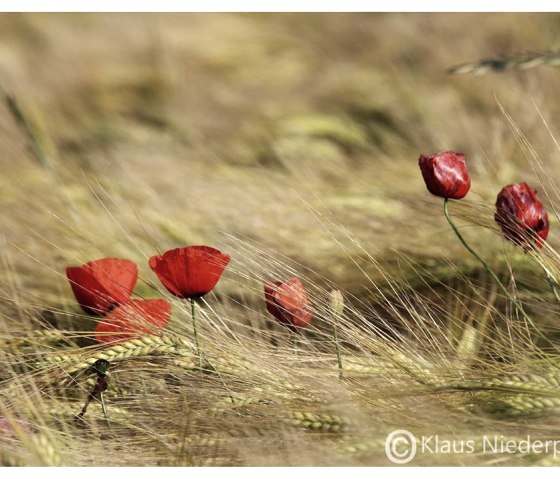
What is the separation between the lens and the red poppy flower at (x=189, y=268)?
0.80m

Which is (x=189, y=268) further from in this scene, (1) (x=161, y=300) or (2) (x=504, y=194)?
(2) (x=504, y=194)

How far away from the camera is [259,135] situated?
177 cm

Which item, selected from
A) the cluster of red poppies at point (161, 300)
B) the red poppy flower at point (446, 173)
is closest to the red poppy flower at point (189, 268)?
the cluster of red poppies at point (161, 300)

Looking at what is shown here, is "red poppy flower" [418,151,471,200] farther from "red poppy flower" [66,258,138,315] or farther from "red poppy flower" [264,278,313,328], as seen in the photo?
"red poppy flower" [66,258,138,315]

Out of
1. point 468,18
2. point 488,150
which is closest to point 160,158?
point 488,150

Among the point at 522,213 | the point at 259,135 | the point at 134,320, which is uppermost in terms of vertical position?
the point at 259,135

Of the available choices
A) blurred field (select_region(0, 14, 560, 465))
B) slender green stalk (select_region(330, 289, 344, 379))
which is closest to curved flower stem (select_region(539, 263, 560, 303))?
blurred field (select_region(0, 14, 560, 465))

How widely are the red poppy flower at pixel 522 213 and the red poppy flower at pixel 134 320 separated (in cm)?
29

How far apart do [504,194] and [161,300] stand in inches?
11.8

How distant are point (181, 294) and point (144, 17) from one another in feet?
4.93

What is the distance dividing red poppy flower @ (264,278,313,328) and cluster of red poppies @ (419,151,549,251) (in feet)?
0.47

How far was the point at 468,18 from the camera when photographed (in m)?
2.06

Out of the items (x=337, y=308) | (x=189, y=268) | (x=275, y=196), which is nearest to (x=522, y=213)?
(x=337, y=308)

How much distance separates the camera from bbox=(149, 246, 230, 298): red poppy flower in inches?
31.4
